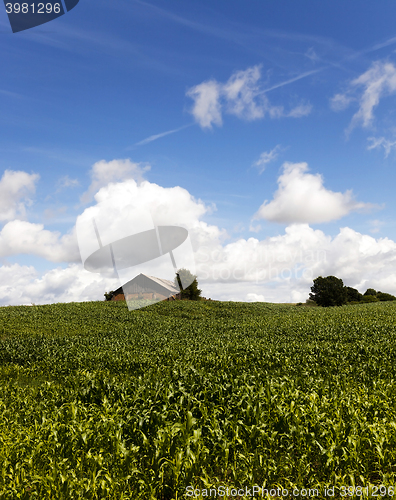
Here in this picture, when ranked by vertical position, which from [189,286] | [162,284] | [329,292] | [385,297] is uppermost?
[162,284]

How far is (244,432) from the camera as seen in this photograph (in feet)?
20.3

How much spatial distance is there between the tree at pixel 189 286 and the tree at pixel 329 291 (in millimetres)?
35726

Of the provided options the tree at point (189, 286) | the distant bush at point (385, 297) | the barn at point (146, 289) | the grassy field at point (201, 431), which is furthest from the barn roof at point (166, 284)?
the distant bush at point (385, 297)

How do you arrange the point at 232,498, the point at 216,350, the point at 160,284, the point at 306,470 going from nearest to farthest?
the point at 232,498, the point at 306,470, the point at 216,350, the point at 160,284

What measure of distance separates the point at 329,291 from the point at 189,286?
38.6m

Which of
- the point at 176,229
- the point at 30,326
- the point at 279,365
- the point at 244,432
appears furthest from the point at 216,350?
the point at 30,326

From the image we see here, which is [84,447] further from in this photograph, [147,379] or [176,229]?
[176,229]

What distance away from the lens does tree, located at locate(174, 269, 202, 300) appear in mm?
65125

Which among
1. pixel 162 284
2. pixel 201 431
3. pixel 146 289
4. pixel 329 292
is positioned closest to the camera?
pixel 201 431

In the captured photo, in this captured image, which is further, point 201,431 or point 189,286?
point 189,286

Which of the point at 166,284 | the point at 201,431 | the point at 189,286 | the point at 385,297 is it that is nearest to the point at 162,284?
the point at 166,284

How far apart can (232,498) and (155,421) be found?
7.77 ft

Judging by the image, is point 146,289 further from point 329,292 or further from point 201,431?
point 201,431

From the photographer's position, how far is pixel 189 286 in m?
66.4
